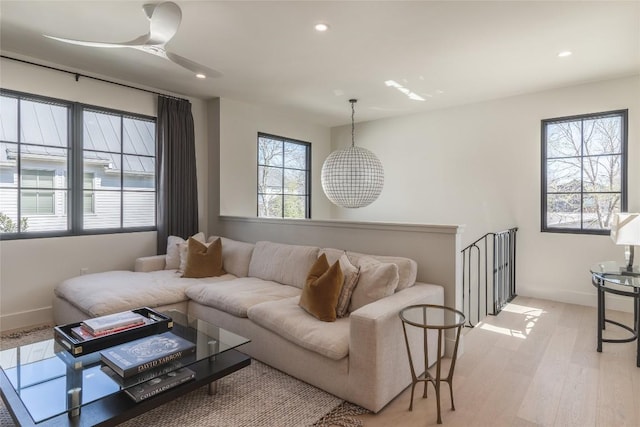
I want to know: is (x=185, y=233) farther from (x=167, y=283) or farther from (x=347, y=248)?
(x=347, y=248)

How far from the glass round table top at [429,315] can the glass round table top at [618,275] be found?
4.19ft

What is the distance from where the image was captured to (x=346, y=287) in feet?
Answer: 8.67

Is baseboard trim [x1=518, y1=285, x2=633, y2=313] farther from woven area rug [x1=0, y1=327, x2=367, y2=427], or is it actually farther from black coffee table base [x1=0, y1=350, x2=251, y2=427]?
black coffee table base [x1=0, y1=350, x2=251, y2=427]

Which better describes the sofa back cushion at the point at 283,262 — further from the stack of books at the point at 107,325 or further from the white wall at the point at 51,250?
the white wall at the point at 51,250

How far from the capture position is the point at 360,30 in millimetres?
2801

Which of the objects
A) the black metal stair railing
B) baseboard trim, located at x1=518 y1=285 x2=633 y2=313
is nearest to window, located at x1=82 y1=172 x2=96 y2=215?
the black metal stair railing

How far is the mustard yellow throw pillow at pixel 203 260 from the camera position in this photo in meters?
3.73

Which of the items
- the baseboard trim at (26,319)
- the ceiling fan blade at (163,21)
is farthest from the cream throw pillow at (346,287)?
the baseboard trim at (26,319)

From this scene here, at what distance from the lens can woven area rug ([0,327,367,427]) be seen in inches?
79.4

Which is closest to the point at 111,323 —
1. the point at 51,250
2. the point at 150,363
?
the point at 150,363

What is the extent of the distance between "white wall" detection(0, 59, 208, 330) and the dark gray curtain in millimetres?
206

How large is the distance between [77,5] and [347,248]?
113 inches

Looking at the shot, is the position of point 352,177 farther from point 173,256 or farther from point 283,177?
point 173,256

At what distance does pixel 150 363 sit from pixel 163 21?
1961 mm
